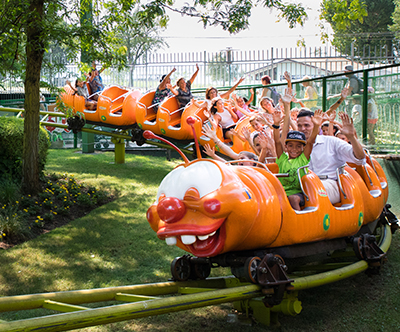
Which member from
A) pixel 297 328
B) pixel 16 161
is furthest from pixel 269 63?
pixel 297 328

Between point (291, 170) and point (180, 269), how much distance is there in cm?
123

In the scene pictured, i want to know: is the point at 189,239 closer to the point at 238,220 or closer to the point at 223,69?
the point at 238,220

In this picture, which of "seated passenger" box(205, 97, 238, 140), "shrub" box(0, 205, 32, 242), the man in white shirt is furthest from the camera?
"seated passenger" box(205, 97, 238, 140)

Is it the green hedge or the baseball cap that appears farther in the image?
the green hedge

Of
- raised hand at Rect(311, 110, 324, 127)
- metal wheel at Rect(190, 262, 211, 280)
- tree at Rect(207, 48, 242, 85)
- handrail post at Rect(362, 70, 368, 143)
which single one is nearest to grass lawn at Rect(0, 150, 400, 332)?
metal wheel at Rect(190, 262, 211, 280)

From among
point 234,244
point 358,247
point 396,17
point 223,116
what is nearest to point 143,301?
point 234,244

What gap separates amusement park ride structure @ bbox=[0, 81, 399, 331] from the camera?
2.69 meters

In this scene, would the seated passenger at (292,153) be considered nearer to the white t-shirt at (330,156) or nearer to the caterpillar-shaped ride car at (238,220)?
the caterpillar-shaped ride car at (238,220)

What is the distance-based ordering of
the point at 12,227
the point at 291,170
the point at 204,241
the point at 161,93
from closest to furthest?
the point at 204,241 < the point at 291,170 < the point at 12,227 < the point at 161,93

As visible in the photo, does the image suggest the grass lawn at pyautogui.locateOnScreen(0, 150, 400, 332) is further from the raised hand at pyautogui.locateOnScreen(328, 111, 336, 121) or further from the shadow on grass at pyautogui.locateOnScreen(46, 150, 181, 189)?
the shadow on grass at pyautogui.locateOnScreen(46, 150, 181, 189)

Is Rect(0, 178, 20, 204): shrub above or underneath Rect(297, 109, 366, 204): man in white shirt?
underneath

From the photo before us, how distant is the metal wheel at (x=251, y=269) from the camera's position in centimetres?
293

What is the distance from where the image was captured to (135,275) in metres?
4.43

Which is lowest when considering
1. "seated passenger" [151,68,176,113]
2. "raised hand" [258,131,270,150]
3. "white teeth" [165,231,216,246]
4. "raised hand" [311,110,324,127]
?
"white teeth" [165,231,216,246]
